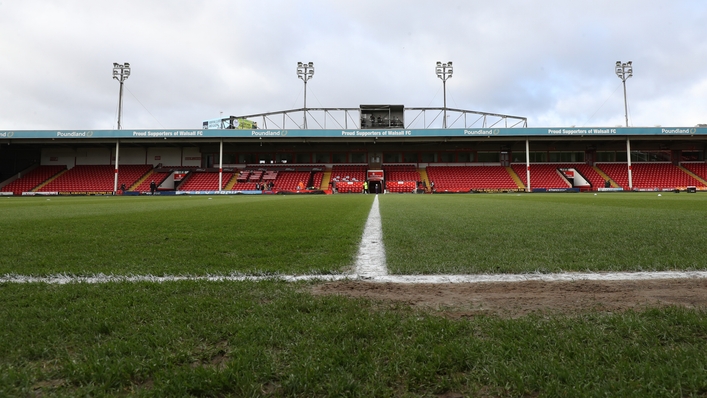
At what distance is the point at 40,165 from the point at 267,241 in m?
50.2

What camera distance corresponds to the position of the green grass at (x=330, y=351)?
1312 mm

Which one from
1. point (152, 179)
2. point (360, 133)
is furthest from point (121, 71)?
point (360, 133)

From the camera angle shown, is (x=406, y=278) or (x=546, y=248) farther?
(x=546, y=248)

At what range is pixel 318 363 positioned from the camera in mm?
1449

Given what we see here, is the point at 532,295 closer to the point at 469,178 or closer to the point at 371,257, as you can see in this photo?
the point at 371,257

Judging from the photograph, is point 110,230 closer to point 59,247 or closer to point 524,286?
point 59,247

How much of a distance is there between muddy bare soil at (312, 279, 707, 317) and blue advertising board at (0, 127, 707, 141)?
114ft

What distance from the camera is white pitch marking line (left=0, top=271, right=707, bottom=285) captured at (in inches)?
109

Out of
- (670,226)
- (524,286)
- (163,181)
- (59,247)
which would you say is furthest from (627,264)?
(163,181)

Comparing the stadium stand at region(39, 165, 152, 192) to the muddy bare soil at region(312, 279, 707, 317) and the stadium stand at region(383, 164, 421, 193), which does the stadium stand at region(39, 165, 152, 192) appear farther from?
the muddy bare soil at region(312, 279, 707, 317)

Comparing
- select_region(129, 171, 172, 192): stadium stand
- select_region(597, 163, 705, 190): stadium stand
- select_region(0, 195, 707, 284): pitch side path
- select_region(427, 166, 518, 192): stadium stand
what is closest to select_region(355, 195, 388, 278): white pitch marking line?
select_region(0, 195, 707, 284): pitch side path

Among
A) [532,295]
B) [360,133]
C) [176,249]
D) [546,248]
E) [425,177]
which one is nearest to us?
[532,295]

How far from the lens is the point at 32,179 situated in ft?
128

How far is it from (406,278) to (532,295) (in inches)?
35.2
